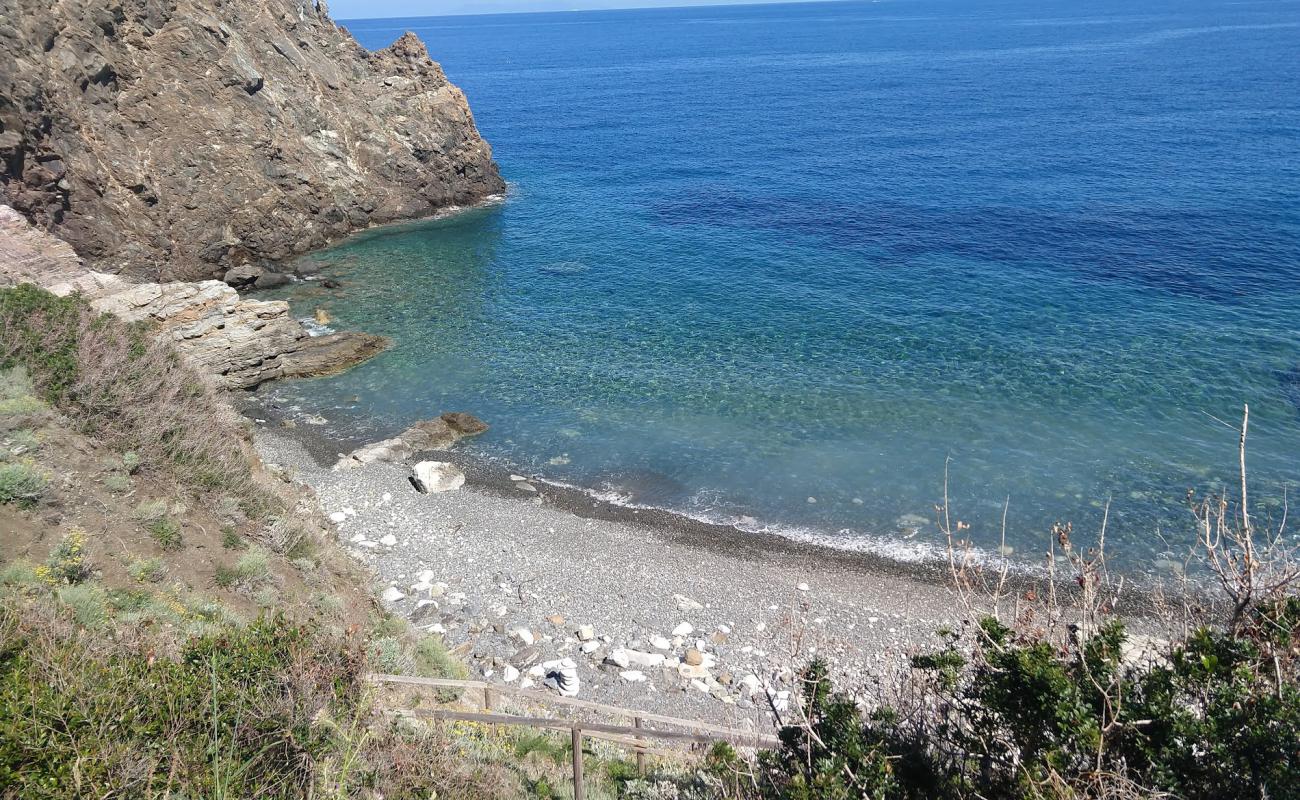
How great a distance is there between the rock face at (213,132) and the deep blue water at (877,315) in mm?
4232

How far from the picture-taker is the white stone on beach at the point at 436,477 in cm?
2579

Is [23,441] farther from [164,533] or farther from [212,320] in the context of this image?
[212,320]

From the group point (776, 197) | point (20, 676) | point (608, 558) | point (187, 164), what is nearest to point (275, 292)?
point (187, 164)

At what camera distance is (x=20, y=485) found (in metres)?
13.3

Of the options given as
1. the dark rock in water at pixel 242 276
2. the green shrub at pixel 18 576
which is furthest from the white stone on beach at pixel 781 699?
the dark rock in water at pixel 242 276

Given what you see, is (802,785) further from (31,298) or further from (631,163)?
(631,163)

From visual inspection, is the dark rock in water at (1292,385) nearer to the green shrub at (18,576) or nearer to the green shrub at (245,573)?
the green shrub at (245,573)

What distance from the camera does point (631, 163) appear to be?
2699 inches

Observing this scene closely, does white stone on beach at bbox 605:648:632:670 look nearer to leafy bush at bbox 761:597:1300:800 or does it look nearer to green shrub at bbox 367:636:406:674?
green shrub at bbox 367:636:406:674

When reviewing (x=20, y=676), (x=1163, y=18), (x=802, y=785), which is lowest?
(x=802, y=785)

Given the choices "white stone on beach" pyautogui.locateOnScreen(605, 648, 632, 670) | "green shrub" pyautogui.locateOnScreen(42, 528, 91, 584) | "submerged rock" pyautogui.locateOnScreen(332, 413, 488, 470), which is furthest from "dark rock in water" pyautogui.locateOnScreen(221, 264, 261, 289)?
"white stone on beach" pyautogui.locateOnScreen(605, 648, 632, 670)

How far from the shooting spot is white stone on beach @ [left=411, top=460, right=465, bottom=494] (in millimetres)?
25789

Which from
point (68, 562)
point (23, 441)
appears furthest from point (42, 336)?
point (68, 562)

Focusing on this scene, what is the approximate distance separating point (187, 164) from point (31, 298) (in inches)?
1127
